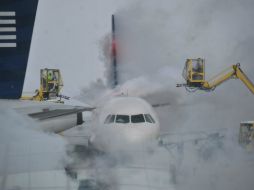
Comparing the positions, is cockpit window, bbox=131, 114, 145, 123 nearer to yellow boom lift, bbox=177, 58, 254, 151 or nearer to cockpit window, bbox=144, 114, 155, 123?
cockpit window, bbox=144, 114, 155, 123

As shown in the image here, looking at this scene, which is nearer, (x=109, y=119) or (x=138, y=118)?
(x=138, y=118)

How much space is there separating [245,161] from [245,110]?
13.5m

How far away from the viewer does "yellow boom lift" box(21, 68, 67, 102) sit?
3462cm

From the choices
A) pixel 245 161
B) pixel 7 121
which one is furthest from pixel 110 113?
pixel 245 161

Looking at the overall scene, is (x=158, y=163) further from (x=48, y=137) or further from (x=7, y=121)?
(x=7, y=121)

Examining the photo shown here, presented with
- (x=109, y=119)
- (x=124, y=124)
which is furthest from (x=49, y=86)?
(x=124, y=124)

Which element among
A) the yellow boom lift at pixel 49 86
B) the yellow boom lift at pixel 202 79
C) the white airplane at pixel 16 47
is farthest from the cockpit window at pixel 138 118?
the yellow boom lift at pixel 49 86

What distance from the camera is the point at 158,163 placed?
1568cm

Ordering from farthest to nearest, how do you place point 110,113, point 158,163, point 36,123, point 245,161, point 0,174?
1. point 245,161
2. point 110,113
3. point 158,163
4. point 36,123
5. point 0,174

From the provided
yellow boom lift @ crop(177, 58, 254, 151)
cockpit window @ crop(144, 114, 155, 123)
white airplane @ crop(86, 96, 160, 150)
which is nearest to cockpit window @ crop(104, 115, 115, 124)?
white airplane @ crop(86, 96, 160, 150)

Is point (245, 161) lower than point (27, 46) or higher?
lower

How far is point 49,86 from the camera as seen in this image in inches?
1391

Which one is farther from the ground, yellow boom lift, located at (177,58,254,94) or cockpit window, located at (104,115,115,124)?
yellow boom lift, located at (177,58,254,94)

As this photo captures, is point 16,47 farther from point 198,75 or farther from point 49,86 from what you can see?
point 49,86
